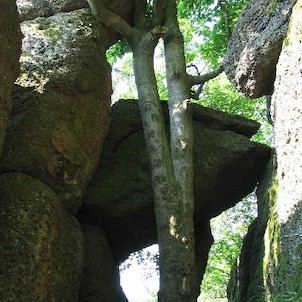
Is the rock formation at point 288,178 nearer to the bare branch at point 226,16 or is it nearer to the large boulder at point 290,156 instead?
the large boulder at point 290,156

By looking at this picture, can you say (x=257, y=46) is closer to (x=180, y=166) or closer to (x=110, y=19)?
(x=180, y=166)

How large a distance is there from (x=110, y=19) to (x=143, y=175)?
8.54 ft

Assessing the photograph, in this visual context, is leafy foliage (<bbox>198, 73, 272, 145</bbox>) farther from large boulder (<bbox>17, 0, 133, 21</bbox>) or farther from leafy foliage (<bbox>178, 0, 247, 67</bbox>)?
large boulder (<bbox>17, 0, 133, 21</bbox>)

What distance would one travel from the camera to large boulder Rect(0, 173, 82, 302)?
193 inches

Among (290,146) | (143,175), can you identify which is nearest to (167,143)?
(143,175)

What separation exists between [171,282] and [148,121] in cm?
242

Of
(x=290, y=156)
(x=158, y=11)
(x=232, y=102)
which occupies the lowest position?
(x=290, y=156)

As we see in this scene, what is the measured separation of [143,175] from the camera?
307 inches

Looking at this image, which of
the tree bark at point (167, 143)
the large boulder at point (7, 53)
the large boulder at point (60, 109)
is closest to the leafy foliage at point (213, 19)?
the tree bark at point (167, 143)

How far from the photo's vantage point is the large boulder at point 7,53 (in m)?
4.86

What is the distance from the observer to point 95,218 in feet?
24.9

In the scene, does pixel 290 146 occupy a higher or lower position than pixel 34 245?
higher

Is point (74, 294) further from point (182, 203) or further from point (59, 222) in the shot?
point (182, 203)

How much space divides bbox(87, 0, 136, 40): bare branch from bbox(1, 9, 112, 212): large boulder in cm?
43
